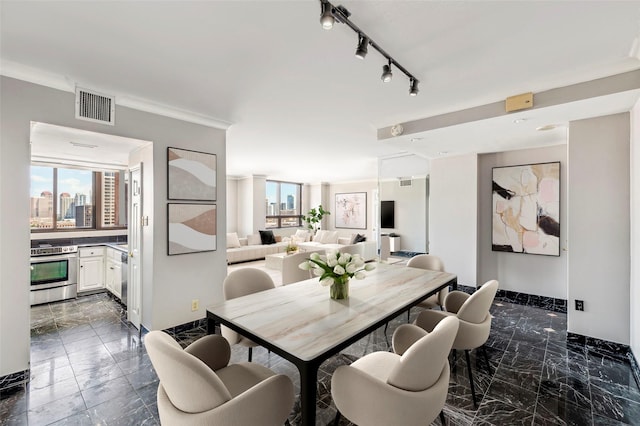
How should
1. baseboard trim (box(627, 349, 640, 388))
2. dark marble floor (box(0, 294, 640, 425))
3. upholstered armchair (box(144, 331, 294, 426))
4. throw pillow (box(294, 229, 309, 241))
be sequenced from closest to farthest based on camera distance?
upholstered armchair (box(144, 331, 294, 426))
dark marble floor (box(0, 294, 640, 425))
baseboard trim (box(627, 349, 640, 388))
throw pillow (box(294, 229, 309, 241))

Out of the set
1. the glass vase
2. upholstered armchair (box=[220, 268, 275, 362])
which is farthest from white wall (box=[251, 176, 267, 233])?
the glass vase

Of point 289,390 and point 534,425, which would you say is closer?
point 289,390

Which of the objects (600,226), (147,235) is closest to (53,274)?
(147,235)

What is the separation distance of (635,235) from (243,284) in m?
3.44

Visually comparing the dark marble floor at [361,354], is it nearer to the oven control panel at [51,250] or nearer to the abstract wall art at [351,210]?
the oven control panel at [51,250]

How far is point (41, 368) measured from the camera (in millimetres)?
2434

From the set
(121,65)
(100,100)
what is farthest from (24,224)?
(121,65)

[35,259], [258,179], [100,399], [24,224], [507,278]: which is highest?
[258,179]

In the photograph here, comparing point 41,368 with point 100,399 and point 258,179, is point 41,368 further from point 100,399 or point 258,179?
point 258,179

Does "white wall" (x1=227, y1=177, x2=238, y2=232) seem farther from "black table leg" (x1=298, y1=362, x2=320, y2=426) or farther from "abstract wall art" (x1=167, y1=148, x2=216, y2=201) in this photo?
"black table leg" (x1=298, y1=362, x2=320, y2=426)

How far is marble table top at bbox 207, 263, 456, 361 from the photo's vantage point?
139cm

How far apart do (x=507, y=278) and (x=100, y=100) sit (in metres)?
5.73

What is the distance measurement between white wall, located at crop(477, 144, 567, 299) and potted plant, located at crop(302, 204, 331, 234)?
17.9 ft

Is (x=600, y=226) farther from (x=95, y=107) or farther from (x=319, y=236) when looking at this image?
(x=319, y=236)
